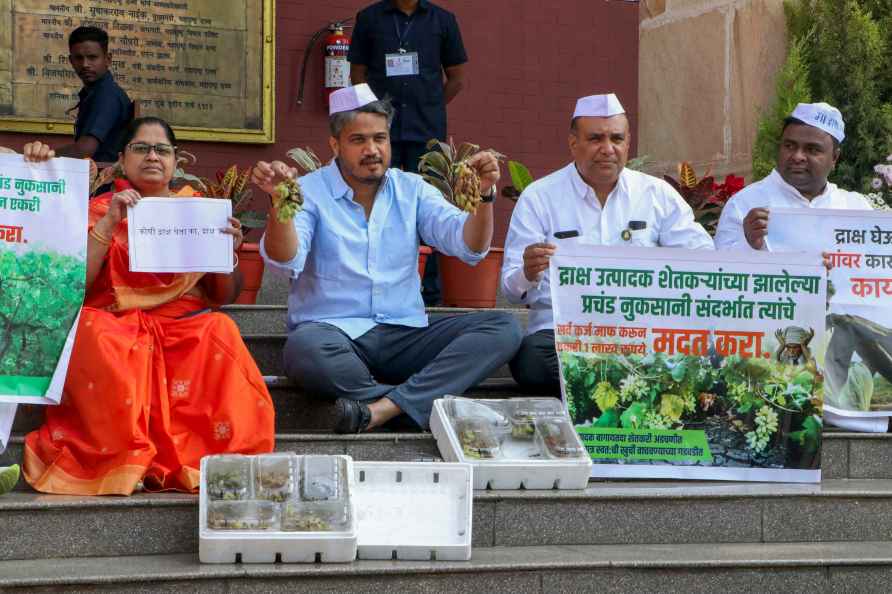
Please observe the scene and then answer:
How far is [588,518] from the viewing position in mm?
4961

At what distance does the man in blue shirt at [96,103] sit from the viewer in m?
7.39

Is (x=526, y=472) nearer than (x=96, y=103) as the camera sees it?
Yes

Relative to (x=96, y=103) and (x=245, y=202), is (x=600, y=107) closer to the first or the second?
(x=245, y=202)

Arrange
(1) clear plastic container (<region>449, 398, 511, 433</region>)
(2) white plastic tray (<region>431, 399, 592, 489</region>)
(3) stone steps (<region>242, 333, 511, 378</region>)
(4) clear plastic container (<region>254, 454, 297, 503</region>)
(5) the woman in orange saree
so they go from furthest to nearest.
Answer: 1. (3) stone steps (<region>242, 333, 511, 378</region>)
2. (1) clear plastic container (<region>449, 398, 511, 433</region>)
3. (2) white plastic tray (<region>431, 399, 592, 489</region>)
4. (5) the woman in orange saree
5. (4) clear plastic container (<region>254, 454, 297, 503</region>)

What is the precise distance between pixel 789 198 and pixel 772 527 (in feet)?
6.30

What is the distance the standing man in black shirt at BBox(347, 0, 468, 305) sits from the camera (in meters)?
8.07

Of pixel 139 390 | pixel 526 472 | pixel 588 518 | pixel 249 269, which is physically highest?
pixel 249 269

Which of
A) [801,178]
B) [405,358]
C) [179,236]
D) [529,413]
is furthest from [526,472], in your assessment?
[801,178]

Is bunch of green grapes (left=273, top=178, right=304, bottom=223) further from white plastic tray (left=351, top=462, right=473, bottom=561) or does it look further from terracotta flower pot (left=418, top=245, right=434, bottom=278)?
terracotta flower pot (left=418, top=245, right=434, bottom=278)

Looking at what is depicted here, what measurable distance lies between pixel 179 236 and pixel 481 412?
50.9 inches

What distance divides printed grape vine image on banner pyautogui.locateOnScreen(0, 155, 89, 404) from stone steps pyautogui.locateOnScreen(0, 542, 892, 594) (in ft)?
2.35

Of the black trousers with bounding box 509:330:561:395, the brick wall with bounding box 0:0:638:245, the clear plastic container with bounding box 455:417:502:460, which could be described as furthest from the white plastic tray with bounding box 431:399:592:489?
the brick wall with bounding box 0:0:638:245

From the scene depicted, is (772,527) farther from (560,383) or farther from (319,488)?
(319,488)

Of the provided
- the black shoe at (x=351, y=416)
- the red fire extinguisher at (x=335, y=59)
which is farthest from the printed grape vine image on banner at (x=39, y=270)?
the red fire extinguisher at (x=335, y=59)
